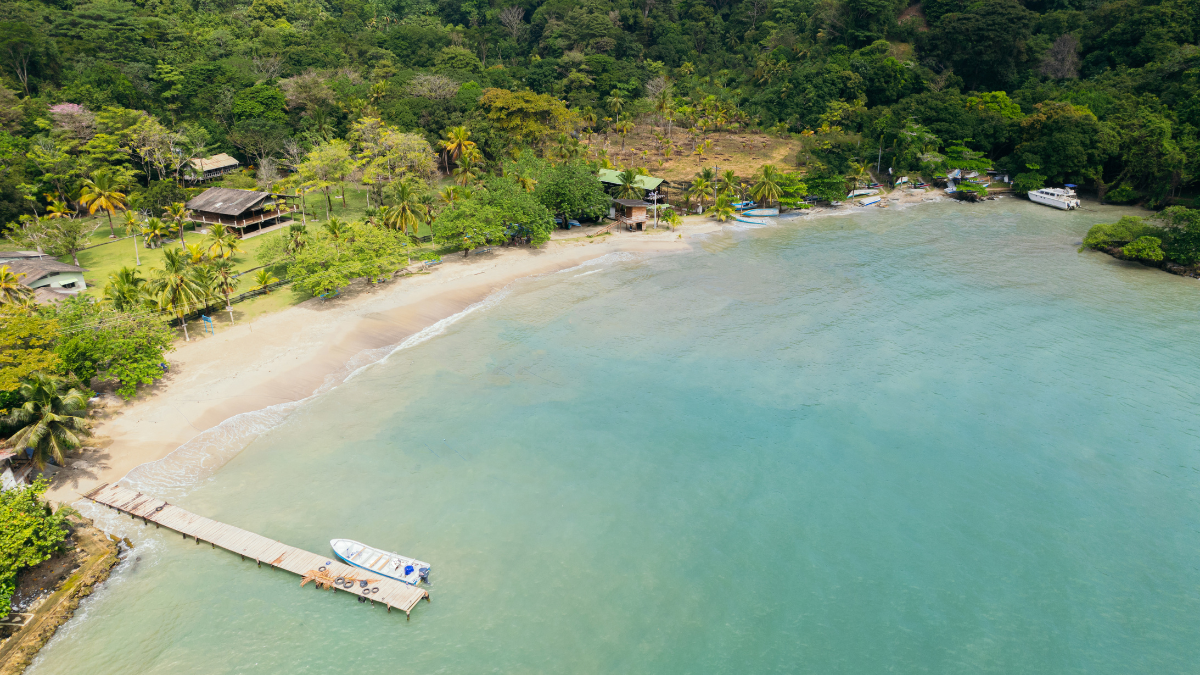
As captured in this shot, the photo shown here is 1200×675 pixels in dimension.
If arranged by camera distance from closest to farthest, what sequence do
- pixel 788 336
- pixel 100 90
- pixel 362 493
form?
pixel 362 493 < pixel 788 336 < pixel 100 90

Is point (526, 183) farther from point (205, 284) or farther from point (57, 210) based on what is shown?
point (57, 210)

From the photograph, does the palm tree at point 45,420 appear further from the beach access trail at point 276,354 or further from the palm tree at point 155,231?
the palm tree at point 155,231

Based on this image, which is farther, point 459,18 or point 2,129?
point 459,18

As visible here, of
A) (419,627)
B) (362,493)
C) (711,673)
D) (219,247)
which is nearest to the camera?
(711,673)

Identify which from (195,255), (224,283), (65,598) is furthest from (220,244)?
(65,598)

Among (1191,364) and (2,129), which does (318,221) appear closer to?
(2,129)

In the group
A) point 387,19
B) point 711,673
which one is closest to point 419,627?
point 711,673

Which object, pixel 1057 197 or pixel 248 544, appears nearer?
pixel 248 544

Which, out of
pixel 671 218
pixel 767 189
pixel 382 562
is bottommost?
pixel 382 562
